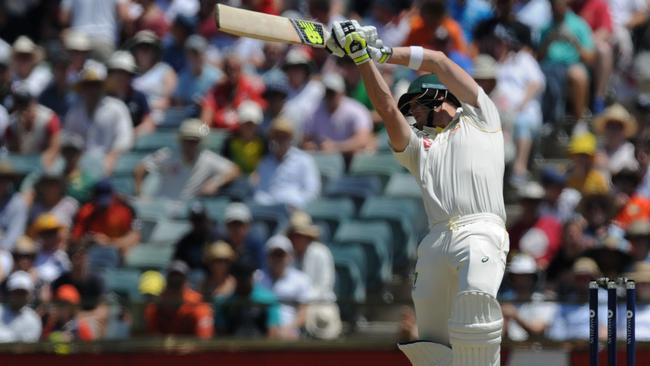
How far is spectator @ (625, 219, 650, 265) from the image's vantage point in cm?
1208

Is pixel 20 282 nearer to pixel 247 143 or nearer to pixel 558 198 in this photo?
pixel 247 143

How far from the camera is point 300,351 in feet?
38.6

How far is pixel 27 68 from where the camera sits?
16297 mm

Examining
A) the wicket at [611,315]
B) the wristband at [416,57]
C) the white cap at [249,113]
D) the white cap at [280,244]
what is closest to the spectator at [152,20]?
the white cap at [249,113]

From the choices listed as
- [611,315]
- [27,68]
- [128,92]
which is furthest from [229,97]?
[611,315]

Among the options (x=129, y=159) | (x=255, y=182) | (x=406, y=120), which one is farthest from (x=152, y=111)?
(x=406, y=120)

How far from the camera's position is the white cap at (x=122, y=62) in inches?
612

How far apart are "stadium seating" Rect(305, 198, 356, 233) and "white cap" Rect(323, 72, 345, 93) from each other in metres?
1.34

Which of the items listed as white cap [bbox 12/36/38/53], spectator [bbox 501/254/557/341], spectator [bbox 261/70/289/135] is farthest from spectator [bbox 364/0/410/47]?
spectator [bbox 501/254/557/341]

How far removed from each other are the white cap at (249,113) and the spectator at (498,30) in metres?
2.19

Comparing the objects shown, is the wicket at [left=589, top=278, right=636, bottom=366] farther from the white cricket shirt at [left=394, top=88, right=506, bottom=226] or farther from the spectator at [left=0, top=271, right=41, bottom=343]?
the spectator at [left=0, top=271, right=41, bottom=343]

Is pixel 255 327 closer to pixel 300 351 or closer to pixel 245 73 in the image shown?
pixel 300 351

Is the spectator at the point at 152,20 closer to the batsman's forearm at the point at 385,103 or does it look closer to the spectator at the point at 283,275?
the spectator at the point at 283,275

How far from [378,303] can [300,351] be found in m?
0.69
